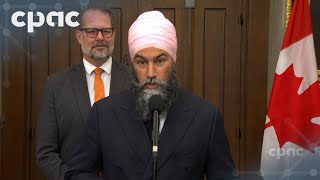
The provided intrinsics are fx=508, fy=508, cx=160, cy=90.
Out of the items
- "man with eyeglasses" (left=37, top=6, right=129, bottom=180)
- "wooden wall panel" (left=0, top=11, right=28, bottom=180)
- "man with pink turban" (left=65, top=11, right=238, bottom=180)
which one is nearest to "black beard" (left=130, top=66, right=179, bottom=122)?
"man with pink turban" (left=65, top=11, right=238, bottom=180)

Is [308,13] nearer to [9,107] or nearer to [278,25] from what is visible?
[278,25]

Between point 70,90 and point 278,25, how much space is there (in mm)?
2106

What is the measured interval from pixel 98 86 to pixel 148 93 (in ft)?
2.52

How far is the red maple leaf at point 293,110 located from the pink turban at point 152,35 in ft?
6.19

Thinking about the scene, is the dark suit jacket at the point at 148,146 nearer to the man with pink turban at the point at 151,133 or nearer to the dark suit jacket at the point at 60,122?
the man with pink turban at the point at 151,133

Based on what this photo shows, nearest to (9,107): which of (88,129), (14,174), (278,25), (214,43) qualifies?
(14,174)

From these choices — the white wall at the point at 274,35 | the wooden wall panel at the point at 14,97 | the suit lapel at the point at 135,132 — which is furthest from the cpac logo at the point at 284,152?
the suit lapel at the point at 135,132

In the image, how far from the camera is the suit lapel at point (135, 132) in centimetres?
159

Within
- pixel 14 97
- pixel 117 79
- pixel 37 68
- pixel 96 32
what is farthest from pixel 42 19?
pixel 117 79

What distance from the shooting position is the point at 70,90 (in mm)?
2346

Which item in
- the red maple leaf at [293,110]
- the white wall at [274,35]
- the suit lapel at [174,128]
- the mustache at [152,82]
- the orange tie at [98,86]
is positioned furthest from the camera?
the white wall at [274,35]

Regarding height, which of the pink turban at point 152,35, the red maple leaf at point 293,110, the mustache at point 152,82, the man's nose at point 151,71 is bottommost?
the red maple leaf at point 293,110

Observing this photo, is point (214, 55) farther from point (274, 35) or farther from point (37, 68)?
point (37, 68)

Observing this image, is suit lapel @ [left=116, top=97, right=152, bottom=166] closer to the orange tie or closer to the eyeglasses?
the orange tie
